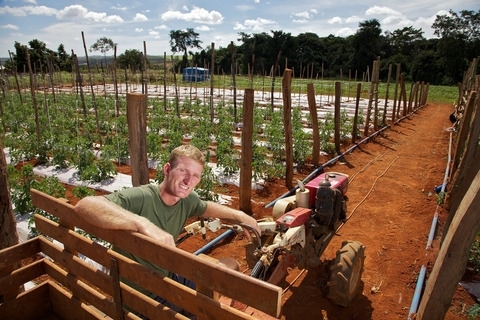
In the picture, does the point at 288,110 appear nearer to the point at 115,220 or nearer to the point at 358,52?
the point at 115,220

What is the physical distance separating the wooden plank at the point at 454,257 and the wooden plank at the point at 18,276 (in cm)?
356

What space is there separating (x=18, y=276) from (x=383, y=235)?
16.9 feet

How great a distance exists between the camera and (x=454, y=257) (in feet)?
9.25

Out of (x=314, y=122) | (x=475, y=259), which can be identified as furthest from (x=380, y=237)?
(x=314, y=122)

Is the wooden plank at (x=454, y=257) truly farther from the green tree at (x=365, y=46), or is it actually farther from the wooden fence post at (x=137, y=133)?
the green tree at (x=365, y=46)

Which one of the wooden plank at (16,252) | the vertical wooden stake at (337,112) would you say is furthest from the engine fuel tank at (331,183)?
the vertical wooden stake at (337,112)

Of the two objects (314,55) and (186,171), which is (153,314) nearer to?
(186,171)

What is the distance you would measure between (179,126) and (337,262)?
9.02 metres

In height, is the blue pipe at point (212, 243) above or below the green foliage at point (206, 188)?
below

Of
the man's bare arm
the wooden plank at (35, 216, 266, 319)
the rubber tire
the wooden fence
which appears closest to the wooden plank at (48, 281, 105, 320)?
the wooden fence

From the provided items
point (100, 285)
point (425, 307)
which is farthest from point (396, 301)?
point (100, 285)

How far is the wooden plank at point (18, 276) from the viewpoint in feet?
8.30

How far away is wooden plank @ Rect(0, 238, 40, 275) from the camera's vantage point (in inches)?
97.9

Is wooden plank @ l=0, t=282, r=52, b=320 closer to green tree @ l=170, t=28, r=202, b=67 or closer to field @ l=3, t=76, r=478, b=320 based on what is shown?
field @ l=3, t=76, r=478, b=320
